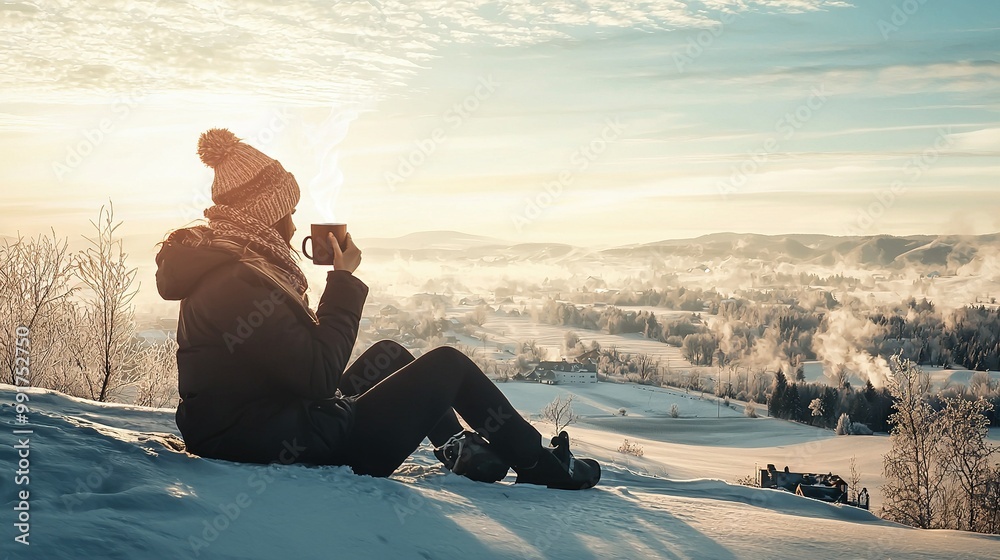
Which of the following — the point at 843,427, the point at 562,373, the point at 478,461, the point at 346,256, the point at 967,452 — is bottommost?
the point at 843,427

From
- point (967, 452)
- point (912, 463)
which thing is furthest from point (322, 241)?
point (912, 463)

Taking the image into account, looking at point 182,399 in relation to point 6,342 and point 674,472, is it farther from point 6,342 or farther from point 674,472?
point 674,472

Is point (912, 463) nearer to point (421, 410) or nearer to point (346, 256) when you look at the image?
point (421, 410)

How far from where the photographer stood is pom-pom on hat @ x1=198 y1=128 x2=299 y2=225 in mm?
3582

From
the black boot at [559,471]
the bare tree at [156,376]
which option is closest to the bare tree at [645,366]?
the bare tree at [156,376]

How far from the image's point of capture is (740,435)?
10588cm

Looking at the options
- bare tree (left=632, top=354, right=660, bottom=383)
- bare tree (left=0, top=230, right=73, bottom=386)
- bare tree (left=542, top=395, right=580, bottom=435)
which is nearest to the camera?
bare tree (left=0, top=230, right=73, bottom=386)

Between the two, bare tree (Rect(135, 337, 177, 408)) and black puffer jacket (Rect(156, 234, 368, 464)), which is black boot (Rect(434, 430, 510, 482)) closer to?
black puffer jacket (Rect(156, 234, 368, 464))

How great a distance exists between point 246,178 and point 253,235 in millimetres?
276

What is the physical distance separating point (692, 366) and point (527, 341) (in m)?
32.2

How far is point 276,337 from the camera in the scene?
10.5 feet

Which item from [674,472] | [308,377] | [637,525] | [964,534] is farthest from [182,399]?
[674,472]

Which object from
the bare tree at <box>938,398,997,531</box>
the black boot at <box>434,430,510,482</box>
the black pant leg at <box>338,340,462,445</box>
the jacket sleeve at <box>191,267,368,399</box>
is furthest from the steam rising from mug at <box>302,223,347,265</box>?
the bare tree at <box>938,398,997,531</box>

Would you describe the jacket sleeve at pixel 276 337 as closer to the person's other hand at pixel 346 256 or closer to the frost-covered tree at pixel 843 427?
the person's other hand at pixel 346 256
